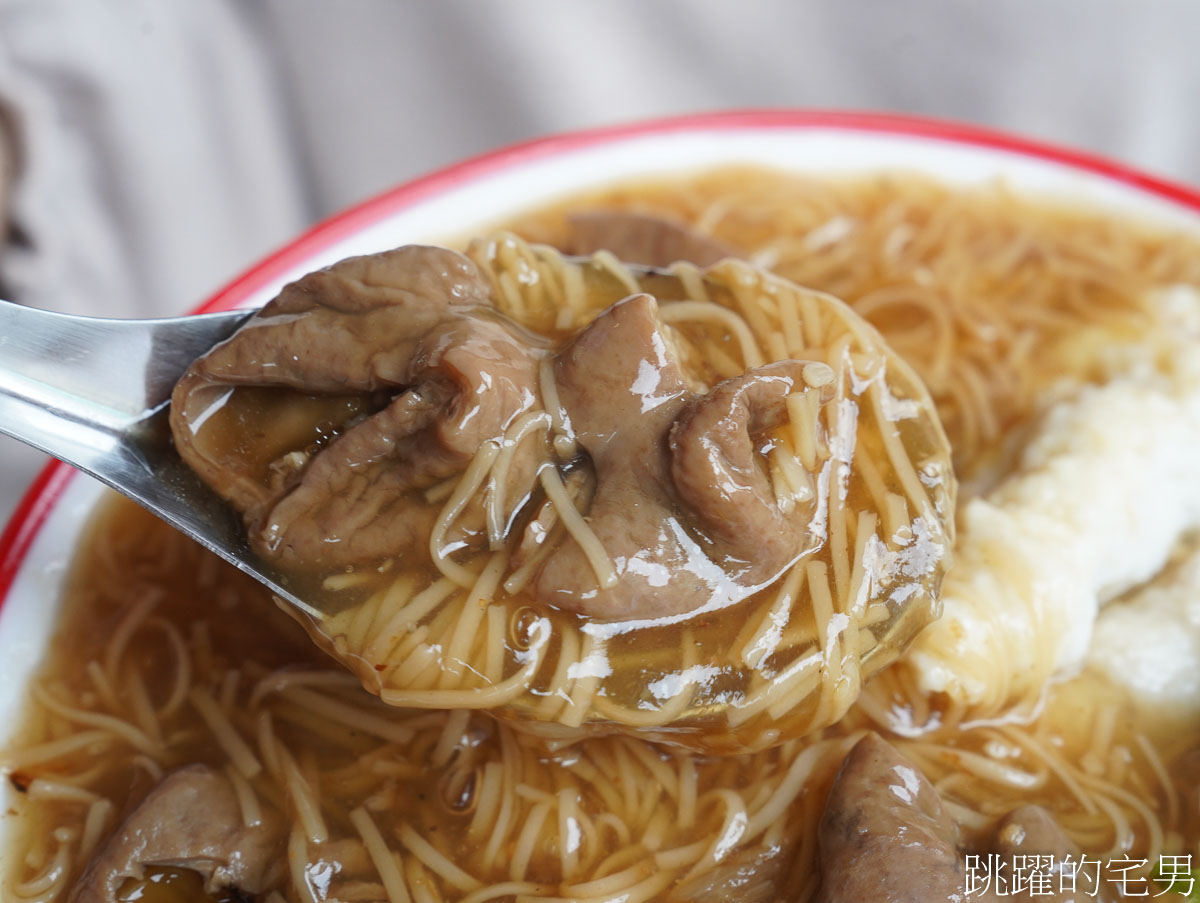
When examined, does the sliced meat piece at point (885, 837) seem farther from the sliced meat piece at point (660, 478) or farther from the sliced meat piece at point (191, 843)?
the sliced meat piece at point (191, 843)

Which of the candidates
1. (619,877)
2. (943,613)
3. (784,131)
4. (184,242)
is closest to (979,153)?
(784,131)

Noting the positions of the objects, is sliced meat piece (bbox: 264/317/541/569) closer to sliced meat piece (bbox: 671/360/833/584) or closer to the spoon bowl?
the spoon bowl

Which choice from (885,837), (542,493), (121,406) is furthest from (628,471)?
(121,406)

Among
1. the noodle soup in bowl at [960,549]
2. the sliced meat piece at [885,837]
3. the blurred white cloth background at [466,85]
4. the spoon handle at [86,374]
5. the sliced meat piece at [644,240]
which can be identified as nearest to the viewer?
the sliced meat piece at [885,837]

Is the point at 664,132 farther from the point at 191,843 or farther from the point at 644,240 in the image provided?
the point at 191,843

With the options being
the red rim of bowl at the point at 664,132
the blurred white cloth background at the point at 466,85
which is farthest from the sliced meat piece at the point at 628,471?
the blurred white cloth background at the point at 466,85
